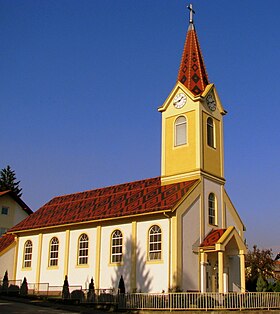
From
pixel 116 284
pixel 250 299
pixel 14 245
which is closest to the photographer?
pixel 250 299

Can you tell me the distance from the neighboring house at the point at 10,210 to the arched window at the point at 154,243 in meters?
28.6

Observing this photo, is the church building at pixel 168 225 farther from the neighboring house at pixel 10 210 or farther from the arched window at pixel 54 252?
the neighboring house at pixel 10 210

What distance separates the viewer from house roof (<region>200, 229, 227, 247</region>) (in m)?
31.3

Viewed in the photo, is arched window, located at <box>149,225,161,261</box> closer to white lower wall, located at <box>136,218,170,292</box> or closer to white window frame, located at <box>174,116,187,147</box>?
white lower wall, located at <box>136,218,170,292</box>

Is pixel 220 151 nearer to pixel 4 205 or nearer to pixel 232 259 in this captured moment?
pixel 232 259

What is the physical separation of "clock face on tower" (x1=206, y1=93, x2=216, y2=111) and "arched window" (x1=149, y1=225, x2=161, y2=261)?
10613 millimetres

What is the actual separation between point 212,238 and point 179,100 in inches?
434

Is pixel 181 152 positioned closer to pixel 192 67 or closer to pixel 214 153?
pixel 214 153

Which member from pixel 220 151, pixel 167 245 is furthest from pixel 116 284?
pixel 220 151

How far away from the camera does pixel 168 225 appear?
1220 inches

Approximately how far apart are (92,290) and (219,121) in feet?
53.1

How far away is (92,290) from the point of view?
29.9 metres

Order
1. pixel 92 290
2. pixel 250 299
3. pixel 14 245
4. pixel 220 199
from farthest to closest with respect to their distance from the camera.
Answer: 1. pixel 14 245
2. pixel 220 199
3. pixel 92 290
4. pixel 250 299

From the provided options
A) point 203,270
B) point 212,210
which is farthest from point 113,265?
point 212,210
